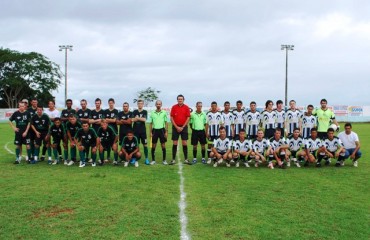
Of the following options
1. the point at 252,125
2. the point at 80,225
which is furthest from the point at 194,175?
the point at 80,225

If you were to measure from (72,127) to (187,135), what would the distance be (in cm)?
316

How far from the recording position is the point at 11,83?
53062 mm

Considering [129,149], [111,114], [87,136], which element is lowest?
[129,149]

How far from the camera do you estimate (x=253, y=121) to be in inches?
437

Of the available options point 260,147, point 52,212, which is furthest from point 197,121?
point 52,212

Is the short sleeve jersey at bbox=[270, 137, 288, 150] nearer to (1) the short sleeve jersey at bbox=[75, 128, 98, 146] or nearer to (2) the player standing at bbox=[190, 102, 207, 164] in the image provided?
(2) the player standing at bbox=[190, 102, 207, 164]

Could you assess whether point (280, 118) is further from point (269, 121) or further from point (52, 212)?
point (52, 212)

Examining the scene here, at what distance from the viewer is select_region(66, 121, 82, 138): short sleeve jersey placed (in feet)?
34.6

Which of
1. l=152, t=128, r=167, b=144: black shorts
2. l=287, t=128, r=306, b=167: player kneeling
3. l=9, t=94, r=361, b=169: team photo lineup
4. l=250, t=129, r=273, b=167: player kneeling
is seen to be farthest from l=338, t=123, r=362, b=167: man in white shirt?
l=152, t=128, r=167, b=144: black shorts

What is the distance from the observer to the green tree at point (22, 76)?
54688 millimetres

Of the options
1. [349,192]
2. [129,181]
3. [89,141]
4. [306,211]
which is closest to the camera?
[306,211]

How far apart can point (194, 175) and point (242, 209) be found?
9.80ft

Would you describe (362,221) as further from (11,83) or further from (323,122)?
(11,83)

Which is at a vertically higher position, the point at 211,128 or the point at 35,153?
the point at 211,128
